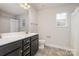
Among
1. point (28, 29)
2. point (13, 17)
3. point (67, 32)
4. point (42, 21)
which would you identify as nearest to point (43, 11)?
point (42, 21)

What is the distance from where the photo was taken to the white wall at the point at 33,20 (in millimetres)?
3324

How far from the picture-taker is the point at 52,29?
354 centimetres

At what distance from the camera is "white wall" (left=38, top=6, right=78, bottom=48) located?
3438 mm

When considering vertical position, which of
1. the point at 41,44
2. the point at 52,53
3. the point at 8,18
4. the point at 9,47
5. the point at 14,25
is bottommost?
the point at 52,53

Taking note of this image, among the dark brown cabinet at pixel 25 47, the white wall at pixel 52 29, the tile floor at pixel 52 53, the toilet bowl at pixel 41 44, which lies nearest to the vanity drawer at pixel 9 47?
the dark brown cabinet at pixel 25 47

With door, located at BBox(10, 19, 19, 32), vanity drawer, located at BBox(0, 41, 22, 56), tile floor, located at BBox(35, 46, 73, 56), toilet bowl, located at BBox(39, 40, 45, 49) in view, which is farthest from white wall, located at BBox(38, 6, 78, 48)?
vanity drawer, located at BBox(0, 41, 22, 56)

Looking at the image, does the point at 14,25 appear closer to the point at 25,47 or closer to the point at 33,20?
the point at 25,47

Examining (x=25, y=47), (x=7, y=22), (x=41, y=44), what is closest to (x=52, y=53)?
(x=41, y=44)

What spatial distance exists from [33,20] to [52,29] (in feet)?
2.70

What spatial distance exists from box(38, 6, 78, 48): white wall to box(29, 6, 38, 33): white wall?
6.1 inches

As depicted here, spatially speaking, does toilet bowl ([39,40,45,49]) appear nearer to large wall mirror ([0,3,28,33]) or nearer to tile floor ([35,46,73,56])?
tile floor ([35,46,73,56])

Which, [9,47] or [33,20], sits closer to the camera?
[9,47]

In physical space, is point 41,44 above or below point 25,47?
below

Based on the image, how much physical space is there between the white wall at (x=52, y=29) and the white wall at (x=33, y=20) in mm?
156
